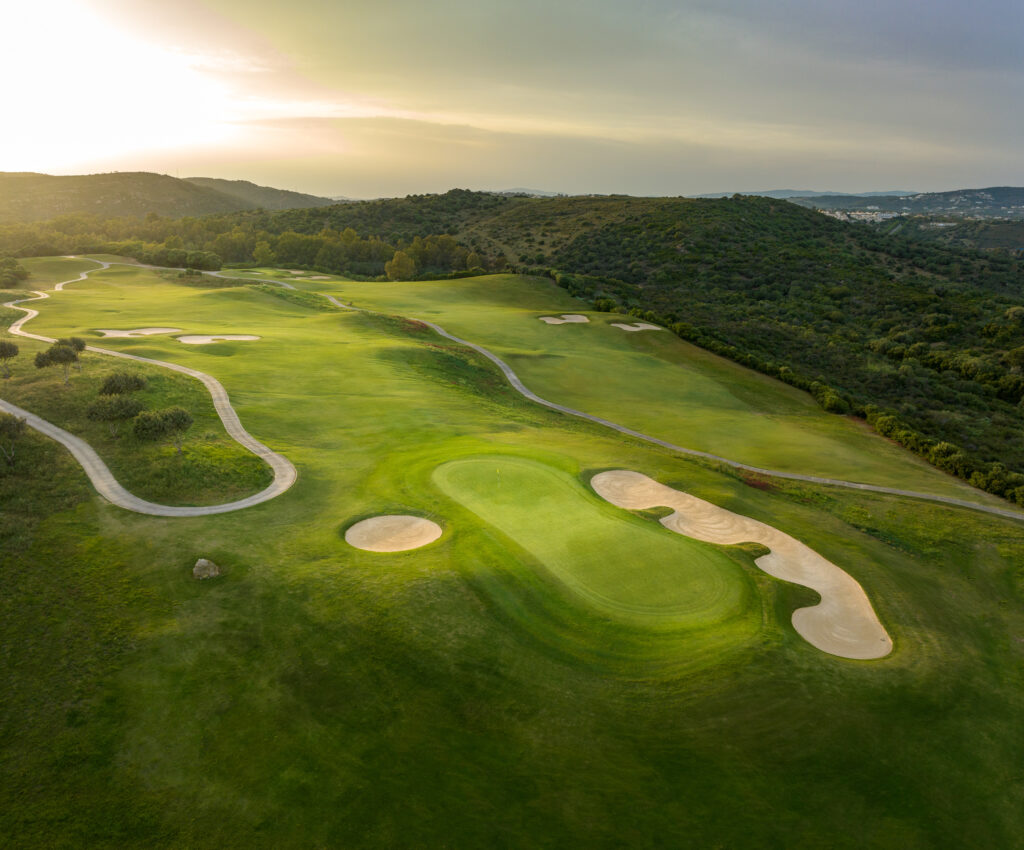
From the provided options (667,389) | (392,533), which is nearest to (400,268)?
(667,389)

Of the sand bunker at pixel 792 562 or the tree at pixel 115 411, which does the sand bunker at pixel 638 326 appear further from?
the tree at pixel 115 411

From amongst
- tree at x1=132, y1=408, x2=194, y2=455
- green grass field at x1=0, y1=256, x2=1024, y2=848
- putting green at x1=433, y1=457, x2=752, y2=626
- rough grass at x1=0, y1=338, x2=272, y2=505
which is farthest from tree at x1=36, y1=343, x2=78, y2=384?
putting green at x1=433, y1=457, x2=752, y2=626

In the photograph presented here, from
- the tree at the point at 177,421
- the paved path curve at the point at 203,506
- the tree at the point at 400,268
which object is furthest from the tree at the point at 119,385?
the tree at the point at 400,268

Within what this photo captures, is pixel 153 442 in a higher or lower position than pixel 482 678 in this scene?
higher

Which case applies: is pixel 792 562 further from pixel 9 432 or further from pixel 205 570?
pixel 9 432

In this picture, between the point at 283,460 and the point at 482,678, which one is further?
the point at 283,460

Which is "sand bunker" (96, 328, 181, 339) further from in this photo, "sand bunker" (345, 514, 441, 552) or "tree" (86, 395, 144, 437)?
"sand bunker" (345, 514, 441, 552)

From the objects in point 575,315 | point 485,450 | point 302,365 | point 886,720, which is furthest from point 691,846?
point 575,315
